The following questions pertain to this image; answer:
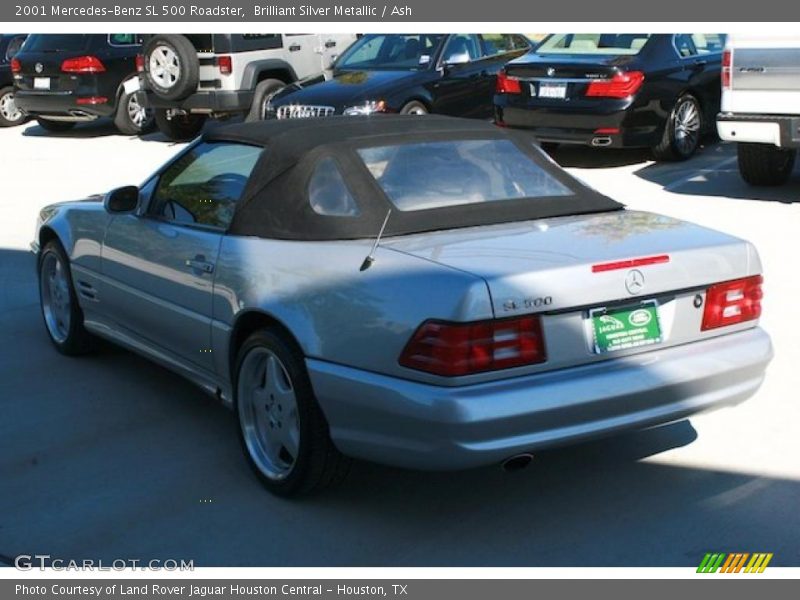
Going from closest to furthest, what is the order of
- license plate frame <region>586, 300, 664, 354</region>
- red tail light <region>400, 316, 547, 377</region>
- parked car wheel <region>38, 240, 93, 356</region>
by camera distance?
red tail light <region>400, 316, 547, 377</region>, license plate frame <region>586, 300, 664, 354</region>, parked car wheel <region>38, 240, 93, 356</region>

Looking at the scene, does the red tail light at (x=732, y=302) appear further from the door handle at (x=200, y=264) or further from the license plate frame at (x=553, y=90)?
the license plate frame at (x=553, y=90)

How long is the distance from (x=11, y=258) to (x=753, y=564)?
722 cm

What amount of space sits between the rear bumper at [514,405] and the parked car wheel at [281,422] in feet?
0.41

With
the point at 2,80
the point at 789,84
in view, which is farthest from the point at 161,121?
the point at 789,84

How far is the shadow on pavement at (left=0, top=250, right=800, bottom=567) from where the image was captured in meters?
4.32

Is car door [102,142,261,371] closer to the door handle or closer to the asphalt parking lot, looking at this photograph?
the door handle

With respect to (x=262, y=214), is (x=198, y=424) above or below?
below

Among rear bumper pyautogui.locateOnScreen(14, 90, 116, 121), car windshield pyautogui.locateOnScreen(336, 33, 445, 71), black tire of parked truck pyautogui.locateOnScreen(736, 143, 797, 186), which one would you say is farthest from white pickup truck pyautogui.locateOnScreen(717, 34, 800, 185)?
rear bumper pyautogui.locateOnScreen(14, 90, 116, 121)

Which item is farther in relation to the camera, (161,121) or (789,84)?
(161,121)

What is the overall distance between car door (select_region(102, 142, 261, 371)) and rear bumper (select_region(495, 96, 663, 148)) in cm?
717

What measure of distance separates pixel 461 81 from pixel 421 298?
1060 centimetres

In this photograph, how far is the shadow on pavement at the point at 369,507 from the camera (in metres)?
4.32
